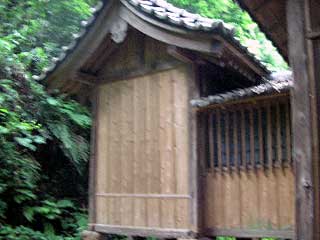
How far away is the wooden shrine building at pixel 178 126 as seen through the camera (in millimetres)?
5883

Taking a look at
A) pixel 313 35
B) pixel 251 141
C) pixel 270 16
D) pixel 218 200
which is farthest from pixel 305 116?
pixel 218 200

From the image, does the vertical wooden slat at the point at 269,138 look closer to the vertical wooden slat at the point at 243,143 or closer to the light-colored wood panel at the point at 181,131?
the vertical wooden slat at the point at 243,143

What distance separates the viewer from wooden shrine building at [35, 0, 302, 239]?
232 inches

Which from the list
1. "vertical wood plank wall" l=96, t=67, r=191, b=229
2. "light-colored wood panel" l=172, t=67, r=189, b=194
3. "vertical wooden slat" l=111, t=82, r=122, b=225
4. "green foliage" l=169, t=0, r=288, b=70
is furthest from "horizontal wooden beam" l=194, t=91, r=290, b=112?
"green foliage" l=169, t=0, r=288, b=70

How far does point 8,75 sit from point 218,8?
8.04 m

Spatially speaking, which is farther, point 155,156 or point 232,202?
point 155,156

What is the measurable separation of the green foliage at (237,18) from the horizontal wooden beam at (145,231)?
7887mm

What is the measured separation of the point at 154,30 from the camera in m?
6.67

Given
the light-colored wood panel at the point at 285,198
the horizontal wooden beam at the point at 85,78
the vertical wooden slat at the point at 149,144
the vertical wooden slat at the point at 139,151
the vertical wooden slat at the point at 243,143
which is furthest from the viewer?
the horizontal wooden beam at the point at 85,78

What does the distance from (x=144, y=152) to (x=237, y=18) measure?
10.2 m

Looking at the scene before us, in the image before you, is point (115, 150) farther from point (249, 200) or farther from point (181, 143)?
point (249, 200)

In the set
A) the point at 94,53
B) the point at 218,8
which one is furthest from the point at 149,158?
the point at 218,8

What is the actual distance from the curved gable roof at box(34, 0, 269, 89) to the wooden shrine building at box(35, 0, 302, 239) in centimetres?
2

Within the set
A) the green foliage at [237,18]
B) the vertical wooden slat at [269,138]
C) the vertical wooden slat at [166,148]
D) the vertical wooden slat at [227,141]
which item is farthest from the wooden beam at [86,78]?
the green foliage at [237,18]
